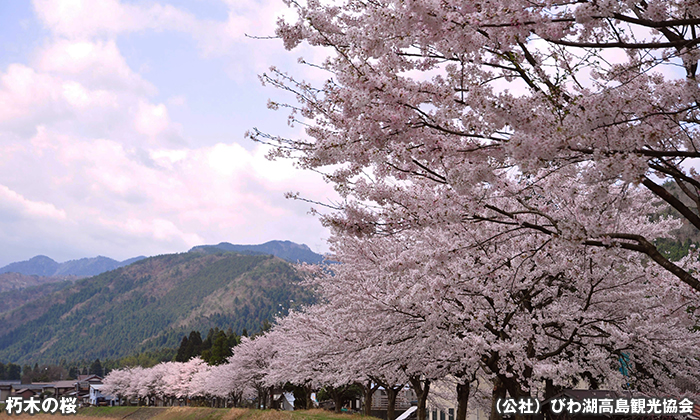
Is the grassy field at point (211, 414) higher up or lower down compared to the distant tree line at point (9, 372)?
higher up

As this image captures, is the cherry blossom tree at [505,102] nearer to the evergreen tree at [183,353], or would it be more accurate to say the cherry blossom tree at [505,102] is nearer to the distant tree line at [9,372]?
the evergreen tree at [183,353]

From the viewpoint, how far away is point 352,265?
44.0 feet

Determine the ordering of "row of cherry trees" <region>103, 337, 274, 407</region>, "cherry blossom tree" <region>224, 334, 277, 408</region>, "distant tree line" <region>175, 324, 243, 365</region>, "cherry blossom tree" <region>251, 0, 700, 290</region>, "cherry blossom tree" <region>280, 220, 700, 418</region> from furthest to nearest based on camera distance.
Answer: "distant tree line" <region>175, 324, 243, 365</region>
"row of cherry trees" <region>103, 337, 274, 407</region>
"cherry blossom tree" <region>224, 334, 277, 408</region>
"cherry blossom tree" <region>280, 220, 700, 418</region>
"cherry blossom tree" <region>251, 0, 700, 290</region>

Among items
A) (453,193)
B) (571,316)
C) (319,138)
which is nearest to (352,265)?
(571,316)

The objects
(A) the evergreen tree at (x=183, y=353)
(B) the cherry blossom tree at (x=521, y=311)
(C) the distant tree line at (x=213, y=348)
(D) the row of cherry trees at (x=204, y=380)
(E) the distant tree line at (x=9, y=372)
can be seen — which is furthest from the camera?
(E) the distant tree line at (x=9, y=372)

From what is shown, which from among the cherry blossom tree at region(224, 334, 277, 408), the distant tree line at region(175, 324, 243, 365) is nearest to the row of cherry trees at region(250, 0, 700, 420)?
the cherry blossom tree at region(224, 334, 277, 408)

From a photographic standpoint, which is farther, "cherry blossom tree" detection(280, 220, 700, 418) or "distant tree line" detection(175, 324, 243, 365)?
"distant tree line" detection(175, 324, 243, 365)

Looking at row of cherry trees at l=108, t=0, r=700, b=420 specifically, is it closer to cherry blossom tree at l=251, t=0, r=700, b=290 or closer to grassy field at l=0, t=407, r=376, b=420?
cherry blossom tree at l=251, t=0, r=700, b=290

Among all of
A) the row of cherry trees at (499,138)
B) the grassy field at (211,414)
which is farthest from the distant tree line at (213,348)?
the row of cherry trees at (499,138)

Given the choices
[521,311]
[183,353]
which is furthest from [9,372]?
[521,311]

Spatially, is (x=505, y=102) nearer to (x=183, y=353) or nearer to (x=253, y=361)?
(x=253, y=361)

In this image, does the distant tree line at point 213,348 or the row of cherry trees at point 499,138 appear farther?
the distant tree line at point 213,348

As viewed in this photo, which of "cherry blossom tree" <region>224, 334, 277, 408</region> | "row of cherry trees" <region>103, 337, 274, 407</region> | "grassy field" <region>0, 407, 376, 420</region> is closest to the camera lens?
"grassy field" <region>0, 407, 376, 420</region>

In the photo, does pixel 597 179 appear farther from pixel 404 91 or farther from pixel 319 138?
pixel 319 138
